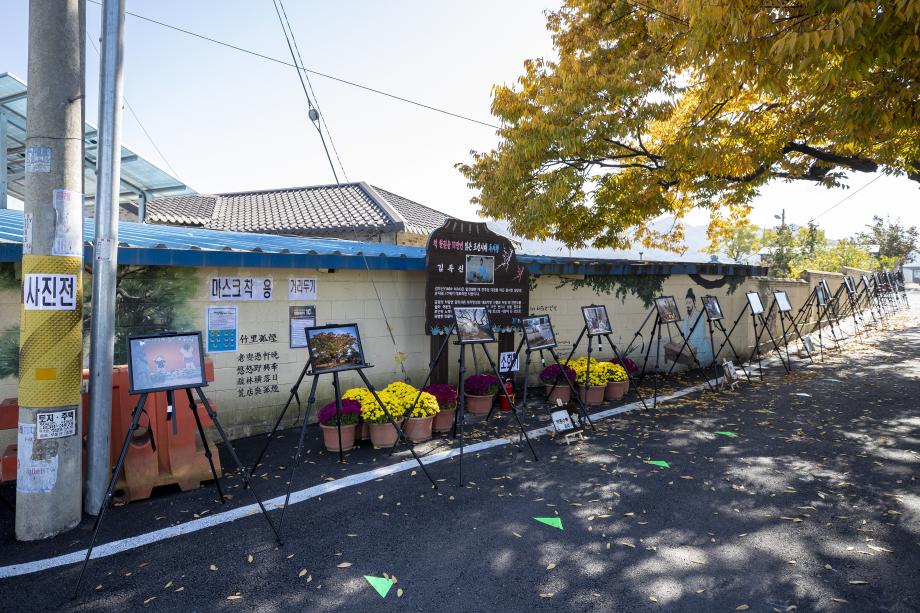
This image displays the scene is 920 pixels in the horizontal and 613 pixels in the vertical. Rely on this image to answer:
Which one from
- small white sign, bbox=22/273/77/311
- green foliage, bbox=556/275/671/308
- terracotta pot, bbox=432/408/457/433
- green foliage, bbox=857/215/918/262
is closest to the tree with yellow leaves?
green foliage, bbox=556/275/671/308

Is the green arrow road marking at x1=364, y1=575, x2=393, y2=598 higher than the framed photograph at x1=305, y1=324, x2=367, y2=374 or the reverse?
the reverse

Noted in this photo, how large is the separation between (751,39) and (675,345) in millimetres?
7569

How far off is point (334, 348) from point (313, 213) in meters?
12.8

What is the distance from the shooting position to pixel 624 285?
36.7ft

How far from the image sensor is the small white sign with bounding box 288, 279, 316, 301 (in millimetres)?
6961

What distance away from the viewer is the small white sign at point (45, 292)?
3.94m

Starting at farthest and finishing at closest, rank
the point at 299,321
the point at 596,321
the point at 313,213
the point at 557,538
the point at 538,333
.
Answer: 1. the point at 313,213
2. the point at 596,321
3. the point at 538,333
4. the point at 299,321
5. the point at 557,538

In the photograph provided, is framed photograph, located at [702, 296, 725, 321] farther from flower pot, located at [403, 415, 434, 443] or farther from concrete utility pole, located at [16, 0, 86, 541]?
concrete utility pole, located at [16, 0, 86, 541]

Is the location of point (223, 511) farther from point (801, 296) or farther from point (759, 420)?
point (801, 296)

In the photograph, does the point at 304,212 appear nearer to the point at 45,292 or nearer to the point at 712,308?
the point at 712,308

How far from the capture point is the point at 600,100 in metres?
9.44

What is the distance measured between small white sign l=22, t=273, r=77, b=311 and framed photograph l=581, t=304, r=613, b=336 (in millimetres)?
6144

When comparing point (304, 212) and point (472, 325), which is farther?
point (304, 212)

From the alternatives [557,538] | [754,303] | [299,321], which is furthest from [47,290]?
[754,303]
